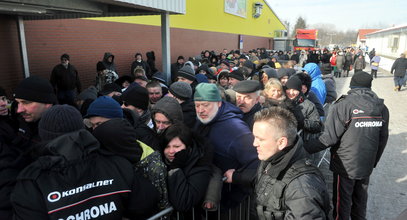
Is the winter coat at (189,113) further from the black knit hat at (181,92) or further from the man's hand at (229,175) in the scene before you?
the man's hand at (229,175)

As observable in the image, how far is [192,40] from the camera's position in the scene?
1817 centimetres

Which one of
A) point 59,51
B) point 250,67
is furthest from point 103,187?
point 59,51

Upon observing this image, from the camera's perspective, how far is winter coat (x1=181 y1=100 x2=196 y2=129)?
11.9 feet

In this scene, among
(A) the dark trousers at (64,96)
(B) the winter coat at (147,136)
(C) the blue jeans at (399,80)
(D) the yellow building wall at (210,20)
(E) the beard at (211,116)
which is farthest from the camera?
(C) the blue jeans at (399,80)

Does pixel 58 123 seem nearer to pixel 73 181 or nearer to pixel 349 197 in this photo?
pixel 73 181

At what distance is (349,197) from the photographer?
3.69m

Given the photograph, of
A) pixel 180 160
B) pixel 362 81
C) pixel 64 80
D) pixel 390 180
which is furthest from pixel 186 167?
pixel 64 80

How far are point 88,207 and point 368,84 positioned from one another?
3.59m

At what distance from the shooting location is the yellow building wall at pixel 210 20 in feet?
45.9

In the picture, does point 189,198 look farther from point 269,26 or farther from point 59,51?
point 269,26

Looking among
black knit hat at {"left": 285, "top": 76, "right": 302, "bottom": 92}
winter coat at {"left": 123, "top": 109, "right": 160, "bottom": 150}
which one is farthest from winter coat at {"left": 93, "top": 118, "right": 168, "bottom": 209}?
black knit hat at {"left": 285, "top": 76, "right": 302, "bottom": 92}

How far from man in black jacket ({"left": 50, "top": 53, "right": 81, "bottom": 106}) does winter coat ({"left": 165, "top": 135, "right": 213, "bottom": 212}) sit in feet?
22.3

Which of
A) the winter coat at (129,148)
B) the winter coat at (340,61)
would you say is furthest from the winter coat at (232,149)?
the winter coat at (340,61)

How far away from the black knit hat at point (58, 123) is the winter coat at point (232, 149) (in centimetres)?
135
